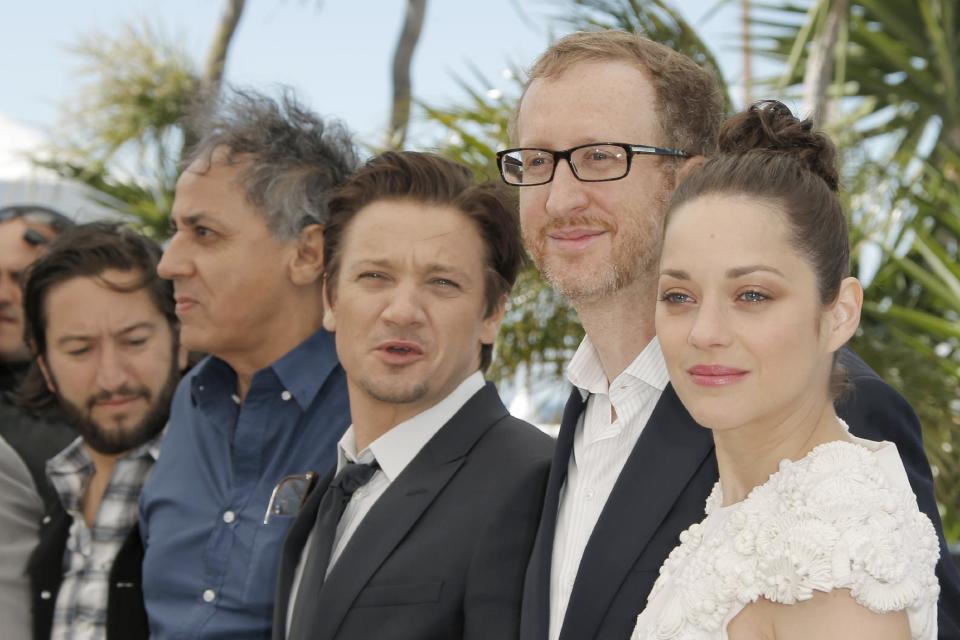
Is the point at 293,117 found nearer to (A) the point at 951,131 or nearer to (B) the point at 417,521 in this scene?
(B) the point at 417,521

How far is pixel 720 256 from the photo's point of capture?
1.59 metres

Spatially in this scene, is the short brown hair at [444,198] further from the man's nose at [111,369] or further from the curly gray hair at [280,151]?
the man's nose at [111,369]

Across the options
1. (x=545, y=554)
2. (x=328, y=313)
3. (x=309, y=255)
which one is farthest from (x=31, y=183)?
(x=545, y=554)

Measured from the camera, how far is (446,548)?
2195mm

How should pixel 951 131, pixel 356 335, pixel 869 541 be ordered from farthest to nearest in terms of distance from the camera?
pixel 951 131, pixel 356 335, pixel 869 541

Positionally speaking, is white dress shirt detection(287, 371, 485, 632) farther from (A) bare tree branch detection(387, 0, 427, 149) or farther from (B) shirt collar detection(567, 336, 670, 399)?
(A) bare tree branch detection(387, 0, 427, 149)

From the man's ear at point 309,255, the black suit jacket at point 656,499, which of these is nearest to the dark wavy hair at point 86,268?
the man's ear at point 309,255

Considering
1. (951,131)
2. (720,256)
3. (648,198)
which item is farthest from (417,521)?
(951,131)

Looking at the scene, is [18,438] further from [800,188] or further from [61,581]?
[800,188]

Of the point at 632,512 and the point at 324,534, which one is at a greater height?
the point at 632,512

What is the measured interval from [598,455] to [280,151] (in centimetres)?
143

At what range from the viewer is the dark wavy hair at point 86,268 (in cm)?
328

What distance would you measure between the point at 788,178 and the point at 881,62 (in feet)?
24.0

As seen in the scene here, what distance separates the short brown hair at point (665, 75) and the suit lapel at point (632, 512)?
0.56 metres
